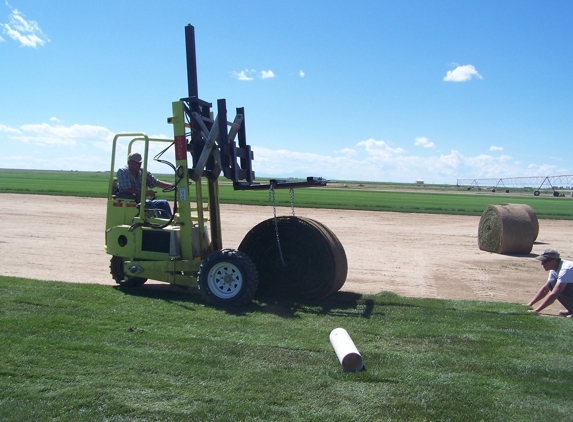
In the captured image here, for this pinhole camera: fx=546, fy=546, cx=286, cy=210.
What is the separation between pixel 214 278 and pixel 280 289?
3.79ft

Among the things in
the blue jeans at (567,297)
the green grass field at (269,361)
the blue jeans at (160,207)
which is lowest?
the green grass field at (269,361)

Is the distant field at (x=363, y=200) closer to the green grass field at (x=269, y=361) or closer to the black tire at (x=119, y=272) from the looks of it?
the black tire at (x=119, y=272)

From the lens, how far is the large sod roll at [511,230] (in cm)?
1457

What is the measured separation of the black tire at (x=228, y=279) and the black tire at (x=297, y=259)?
2.81ft

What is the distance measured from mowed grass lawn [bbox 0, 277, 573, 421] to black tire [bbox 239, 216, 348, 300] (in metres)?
0.48

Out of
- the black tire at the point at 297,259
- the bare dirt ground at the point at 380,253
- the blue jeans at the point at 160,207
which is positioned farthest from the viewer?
the bare dirt ground at the point at 380,253

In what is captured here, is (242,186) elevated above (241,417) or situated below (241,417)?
above

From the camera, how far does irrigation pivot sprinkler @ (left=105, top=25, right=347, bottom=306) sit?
7.94 m

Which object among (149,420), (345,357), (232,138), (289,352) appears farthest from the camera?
(232,138)

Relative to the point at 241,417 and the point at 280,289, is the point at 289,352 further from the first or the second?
the point at 280,289

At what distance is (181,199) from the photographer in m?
8.18

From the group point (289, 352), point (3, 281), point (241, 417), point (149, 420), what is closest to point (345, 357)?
point (289, 352)

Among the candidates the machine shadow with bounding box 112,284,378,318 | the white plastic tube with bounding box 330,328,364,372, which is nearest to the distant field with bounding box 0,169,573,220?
the machine shadow with bounding box 112,284,378,318

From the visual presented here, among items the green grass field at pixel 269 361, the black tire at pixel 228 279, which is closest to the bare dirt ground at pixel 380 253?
the green grass field at pixel 269 361
